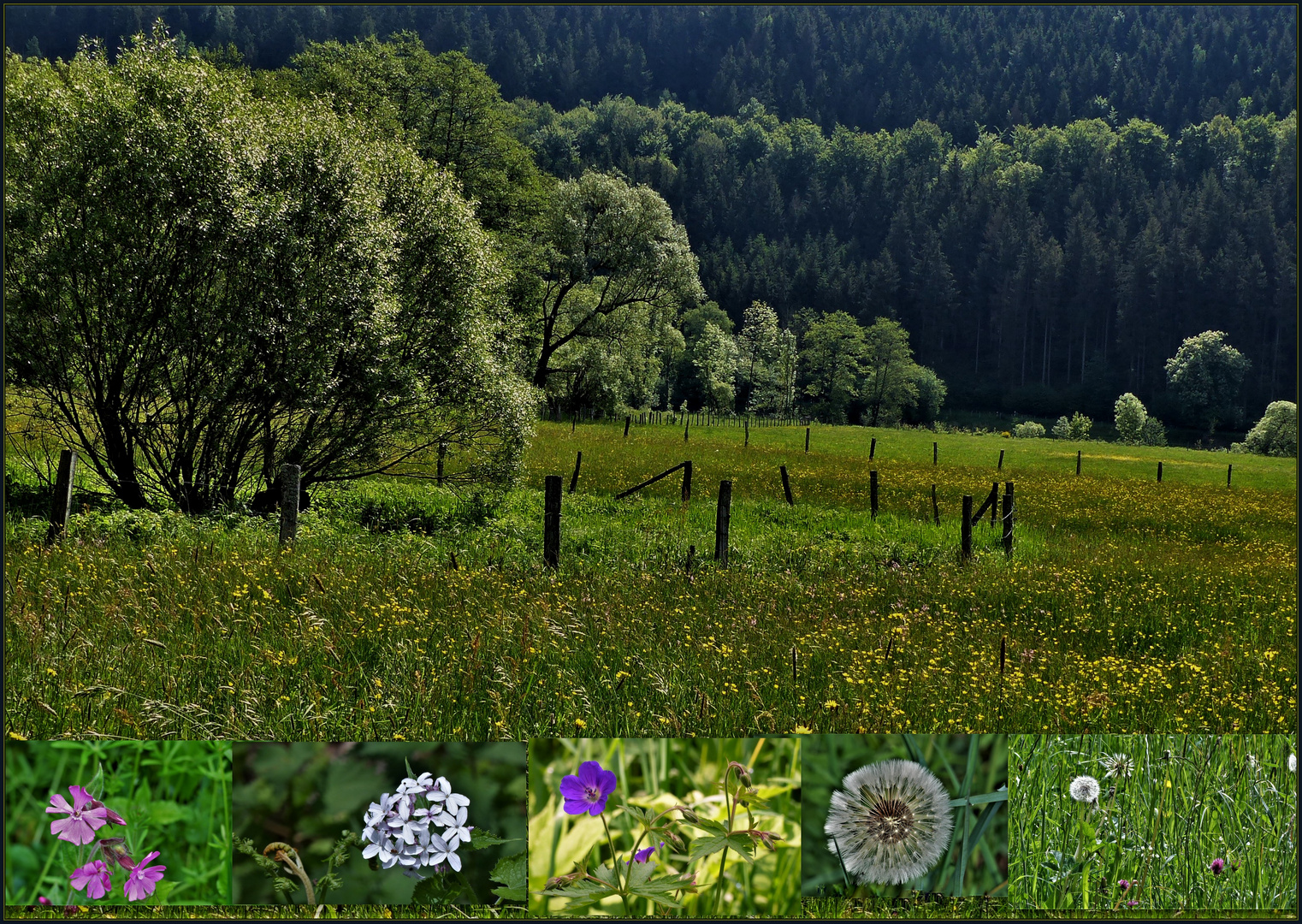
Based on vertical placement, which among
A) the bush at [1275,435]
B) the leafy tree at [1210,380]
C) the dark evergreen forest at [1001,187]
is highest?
the dark evergreen forest at [1001,187]

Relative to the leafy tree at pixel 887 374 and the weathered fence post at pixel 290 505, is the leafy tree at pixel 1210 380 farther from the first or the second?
the weathered fence post at pixel 290 505

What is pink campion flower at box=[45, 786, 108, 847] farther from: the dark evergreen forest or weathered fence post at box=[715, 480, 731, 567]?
the dark evergreen forest

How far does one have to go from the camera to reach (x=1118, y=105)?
186 metres

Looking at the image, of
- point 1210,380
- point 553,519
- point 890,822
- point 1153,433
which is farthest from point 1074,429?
point 890,822

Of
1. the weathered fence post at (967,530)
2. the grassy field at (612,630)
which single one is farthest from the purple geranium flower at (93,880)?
the weathered fence post at (967,530)

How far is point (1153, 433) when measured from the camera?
231 ft

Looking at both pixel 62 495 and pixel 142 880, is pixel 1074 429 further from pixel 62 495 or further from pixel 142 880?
pixel 142 880

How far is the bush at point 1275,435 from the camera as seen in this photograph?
41481 millimetres

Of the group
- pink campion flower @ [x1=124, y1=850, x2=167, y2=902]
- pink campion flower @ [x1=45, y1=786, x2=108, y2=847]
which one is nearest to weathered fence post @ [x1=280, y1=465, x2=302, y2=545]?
pink campion flower @ [x1=45, y1=786, x2=108, y2=847]

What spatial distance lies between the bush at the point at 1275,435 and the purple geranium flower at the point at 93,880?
4631 centimetres

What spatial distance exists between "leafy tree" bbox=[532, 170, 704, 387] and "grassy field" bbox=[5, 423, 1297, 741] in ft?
98.0

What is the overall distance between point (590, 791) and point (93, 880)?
2.22 metres

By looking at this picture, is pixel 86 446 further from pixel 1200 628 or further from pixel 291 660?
pixel 1200 628

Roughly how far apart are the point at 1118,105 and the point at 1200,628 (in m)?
222
